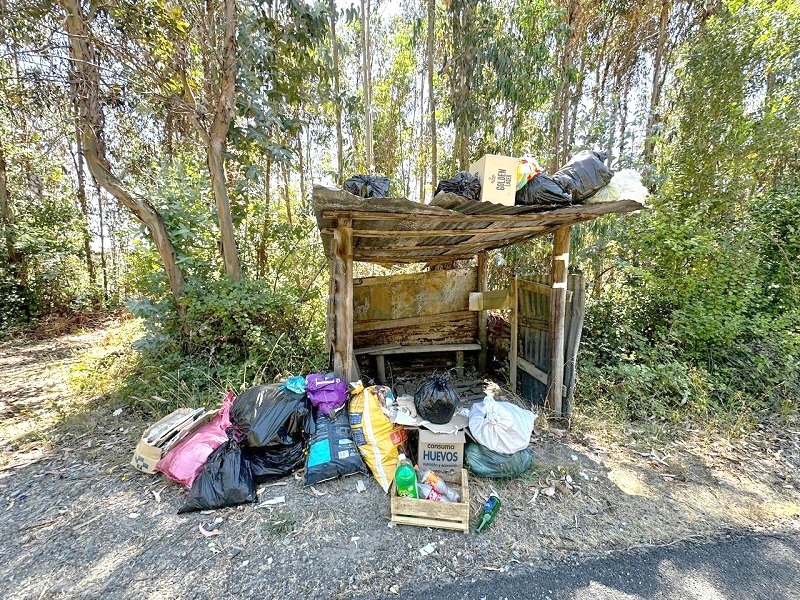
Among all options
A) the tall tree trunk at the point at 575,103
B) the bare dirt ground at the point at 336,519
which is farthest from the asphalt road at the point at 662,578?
the tall tree trunk at the point at 575,103

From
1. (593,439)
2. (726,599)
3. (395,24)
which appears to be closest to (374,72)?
(395,24)

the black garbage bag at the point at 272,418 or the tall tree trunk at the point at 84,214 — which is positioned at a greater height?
the tall tree trunk at the point at 84,214

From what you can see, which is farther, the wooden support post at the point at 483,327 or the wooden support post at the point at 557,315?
the wooden support post at the point at 483,327

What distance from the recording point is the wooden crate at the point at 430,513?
83.4 inches

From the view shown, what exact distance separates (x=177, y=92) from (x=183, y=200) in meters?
1.38

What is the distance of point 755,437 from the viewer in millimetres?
3398

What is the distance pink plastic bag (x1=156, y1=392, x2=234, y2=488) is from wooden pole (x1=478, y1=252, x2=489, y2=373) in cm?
364

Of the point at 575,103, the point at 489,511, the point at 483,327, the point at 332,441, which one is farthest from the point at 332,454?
the point at 575,103

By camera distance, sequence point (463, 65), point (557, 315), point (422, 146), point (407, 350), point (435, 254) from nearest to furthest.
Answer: point (557, 315)
point (435, 254)
point (407, 350)
point (463, 65)
point (422, 146)

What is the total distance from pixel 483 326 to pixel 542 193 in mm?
2921

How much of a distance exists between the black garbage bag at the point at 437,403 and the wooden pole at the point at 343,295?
0.78m

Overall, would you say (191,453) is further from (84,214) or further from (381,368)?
(84,214)

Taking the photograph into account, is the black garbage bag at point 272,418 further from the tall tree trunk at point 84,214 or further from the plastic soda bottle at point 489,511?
the tall tree trunk at point 84,214

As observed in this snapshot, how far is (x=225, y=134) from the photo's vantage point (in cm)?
412
